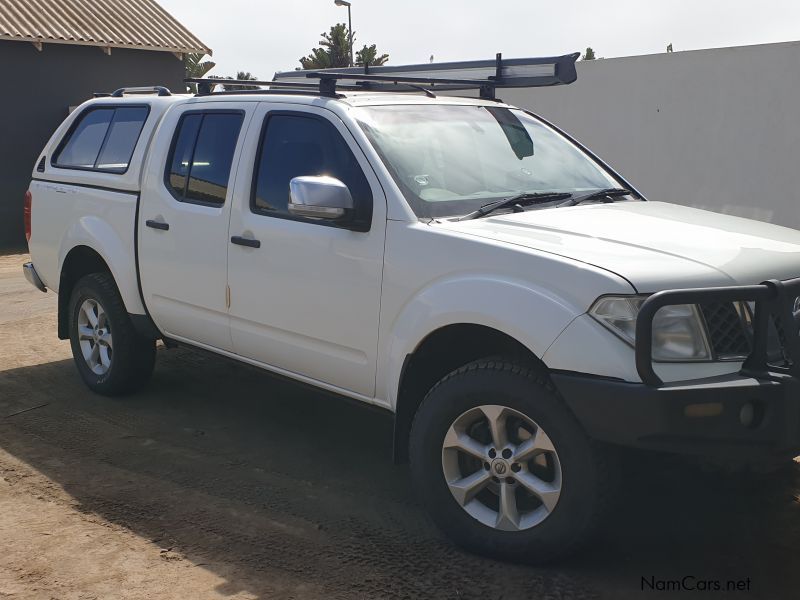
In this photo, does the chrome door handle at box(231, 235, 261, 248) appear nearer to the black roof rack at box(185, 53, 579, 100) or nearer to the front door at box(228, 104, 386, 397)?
the front door at box(228, 104, 386, 397)

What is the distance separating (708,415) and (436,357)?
126 cm

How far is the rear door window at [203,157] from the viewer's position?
5.07 metres

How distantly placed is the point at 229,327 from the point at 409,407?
1.34 meters

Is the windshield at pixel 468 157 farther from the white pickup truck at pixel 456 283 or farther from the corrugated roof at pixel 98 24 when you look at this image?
the corrugated roof at pixel 98 24

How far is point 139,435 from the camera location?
5.43 metres

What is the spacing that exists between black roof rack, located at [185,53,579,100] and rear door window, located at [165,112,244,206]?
0.78ft

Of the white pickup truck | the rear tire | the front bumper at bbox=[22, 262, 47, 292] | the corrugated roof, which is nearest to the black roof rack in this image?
the white pickup truck

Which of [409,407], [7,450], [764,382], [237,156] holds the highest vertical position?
[237,156]

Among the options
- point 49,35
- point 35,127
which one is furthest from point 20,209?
point 49,35

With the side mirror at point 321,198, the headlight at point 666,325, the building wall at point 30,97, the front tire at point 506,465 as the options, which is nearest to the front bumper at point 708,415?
the headlight at point 666,325

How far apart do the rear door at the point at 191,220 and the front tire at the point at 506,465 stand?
1683 mm

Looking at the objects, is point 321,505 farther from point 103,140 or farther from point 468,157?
point 103,140

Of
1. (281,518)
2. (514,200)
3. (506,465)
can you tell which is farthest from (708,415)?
(281,518)

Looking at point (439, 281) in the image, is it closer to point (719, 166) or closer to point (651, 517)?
point (651, 517)
